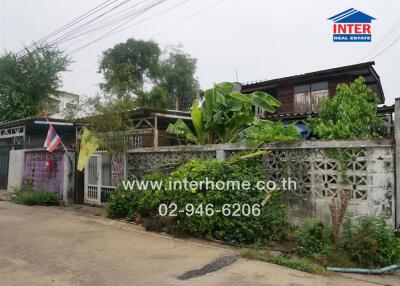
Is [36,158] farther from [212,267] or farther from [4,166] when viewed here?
[212,267]

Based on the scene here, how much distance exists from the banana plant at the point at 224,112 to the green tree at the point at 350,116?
1.63m

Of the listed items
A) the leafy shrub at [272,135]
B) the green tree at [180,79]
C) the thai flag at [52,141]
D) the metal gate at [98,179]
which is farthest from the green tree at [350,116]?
the green tree at [180,79]

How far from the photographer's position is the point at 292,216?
6.57 meters

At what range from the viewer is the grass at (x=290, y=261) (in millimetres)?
4895

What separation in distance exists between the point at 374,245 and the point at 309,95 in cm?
1288

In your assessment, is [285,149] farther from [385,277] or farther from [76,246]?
[76,246]

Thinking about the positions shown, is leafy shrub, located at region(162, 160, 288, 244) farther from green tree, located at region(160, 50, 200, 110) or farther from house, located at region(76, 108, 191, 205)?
green tree, located at region(160, 50, 200, 110)

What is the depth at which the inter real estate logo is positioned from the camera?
11680 millimetres

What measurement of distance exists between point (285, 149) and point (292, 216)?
4.16 ft

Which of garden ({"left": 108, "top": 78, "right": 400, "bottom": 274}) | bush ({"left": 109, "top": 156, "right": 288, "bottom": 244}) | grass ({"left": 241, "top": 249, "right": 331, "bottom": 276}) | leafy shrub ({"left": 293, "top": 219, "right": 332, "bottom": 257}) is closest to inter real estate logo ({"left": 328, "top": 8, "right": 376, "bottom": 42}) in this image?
garden ({"left": 108, "top": 78, "right": 400, "bottom": 274})

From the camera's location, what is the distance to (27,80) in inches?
738

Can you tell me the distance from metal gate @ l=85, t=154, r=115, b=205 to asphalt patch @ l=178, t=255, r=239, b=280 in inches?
230

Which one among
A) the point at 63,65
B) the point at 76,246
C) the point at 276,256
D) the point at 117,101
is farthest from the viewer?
the point at 63,65

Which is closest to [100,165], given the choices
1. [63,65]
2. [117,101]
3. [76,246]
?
[117,101]
